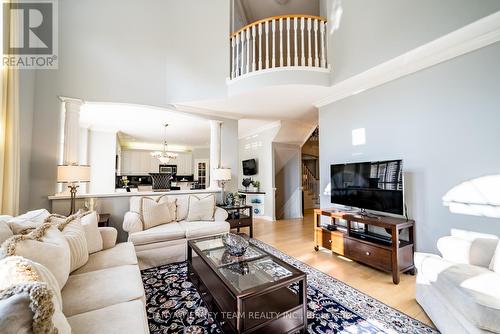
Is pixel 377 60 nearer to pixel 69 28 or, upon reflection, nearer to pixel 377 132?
pixel 377 132

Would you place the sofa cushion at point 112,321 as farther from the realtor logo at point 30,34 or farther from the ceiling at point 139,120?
the ceiling at point 139,120

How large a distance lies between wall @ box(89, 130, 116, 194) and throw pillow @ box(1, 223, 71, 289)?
459 cm

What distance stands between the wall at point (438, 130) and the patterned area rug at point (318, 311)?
3.82 ft

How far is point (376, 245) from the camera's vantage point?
247cm

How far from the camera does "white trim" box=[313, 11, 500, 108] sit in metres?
1.95

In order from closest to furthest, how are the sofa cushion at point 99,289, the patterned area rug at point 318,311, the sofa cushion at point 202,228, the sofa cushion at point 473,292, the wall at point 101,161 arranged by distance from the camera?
1. the sofa cushion at point 473,292
2. the sofa cushion at point 99,289
3. the patterned area rug at point 318,311
4. the sofa cushion at point 202,228
5. the wall at point 101,161

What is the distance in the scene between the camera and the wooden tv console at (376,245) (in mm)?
2295

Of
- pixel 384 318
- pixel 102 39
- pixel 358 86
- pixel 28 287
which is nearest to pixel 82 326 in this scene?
pixel 28 287

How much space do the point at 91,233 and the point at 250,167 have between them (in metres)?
4.77

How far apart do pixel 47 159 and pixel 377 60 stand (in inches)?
194

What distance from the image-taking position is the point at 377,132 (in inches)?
116

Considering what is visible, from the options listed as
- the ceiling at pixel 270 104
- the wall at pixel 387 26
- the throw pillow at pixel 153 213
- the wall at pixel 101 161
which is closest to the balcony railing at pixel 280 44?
the wall at pixel 387 26

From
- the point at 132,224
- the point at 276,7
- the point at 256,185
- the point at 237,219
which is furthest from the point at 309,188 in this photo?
the point at 132,224

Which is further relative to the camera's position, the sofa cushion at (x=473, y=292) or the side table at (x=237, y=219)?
the side table at (x=237, y=219)
